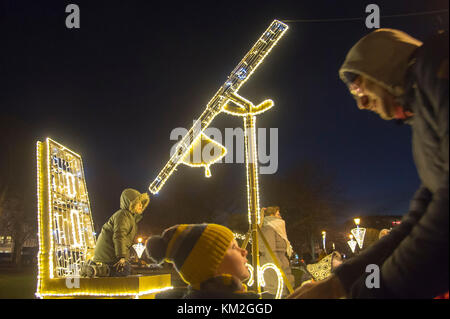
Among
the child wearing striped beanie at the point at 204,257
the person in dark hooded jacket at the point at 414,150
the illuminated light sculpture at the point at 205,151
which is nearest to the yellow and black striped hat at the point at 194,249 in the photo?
the child wearing striped beanie at the point at 204,257

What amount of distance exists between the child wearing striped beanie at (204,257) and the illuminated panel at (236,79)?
12.4 feet

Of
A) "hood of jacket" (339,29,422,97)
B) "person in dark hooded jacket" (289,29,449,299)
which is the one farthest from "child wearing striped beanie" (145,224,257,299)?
"hood of jacket" (339,29,422,97)

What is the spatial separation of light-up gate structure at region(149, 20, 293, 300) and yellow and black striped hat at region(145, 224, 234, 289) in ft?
9.00

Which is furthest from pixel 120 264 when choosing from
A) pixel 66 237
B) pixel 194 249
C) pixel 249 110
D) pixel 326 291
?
pixel 326 291

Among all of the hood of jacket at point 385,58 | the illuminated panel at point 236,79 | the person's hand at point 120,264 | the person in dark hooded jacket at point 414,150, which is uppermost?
the illuminated panel at point 236,79

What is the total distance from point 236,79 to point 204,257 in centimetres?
404

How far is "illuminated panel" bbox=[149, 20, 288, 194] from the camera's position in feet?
17.8

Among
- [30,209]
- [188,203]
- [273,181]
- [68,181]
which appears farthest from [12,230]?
[68,181]

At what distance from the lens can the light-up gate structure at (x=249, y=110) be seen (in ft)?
17.7

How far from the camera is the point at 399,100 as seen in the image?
1.26 m

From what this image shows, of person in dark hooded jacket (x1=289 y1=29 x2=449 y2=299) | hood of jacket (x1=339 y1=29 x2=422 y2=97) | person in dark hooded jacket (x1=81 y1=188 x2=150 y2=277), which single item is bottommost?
person in dark hooded jacket (x1=81 y1=188 x2=150 y2=277)

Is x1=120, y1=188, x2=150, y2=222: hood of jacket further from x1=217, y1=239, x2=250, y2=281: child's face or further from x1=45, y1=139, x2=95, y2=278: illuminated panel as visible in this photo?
x1=217, y1=239, x2=250, y2=281: child's face

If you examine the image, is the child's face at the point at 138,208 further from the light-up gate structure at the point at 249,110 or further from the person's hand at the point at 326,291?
the person's hand at the point at 326,291

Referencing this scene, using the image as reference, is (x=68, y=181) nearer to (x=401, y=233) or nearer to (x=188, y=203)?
(x=401, y=233)
